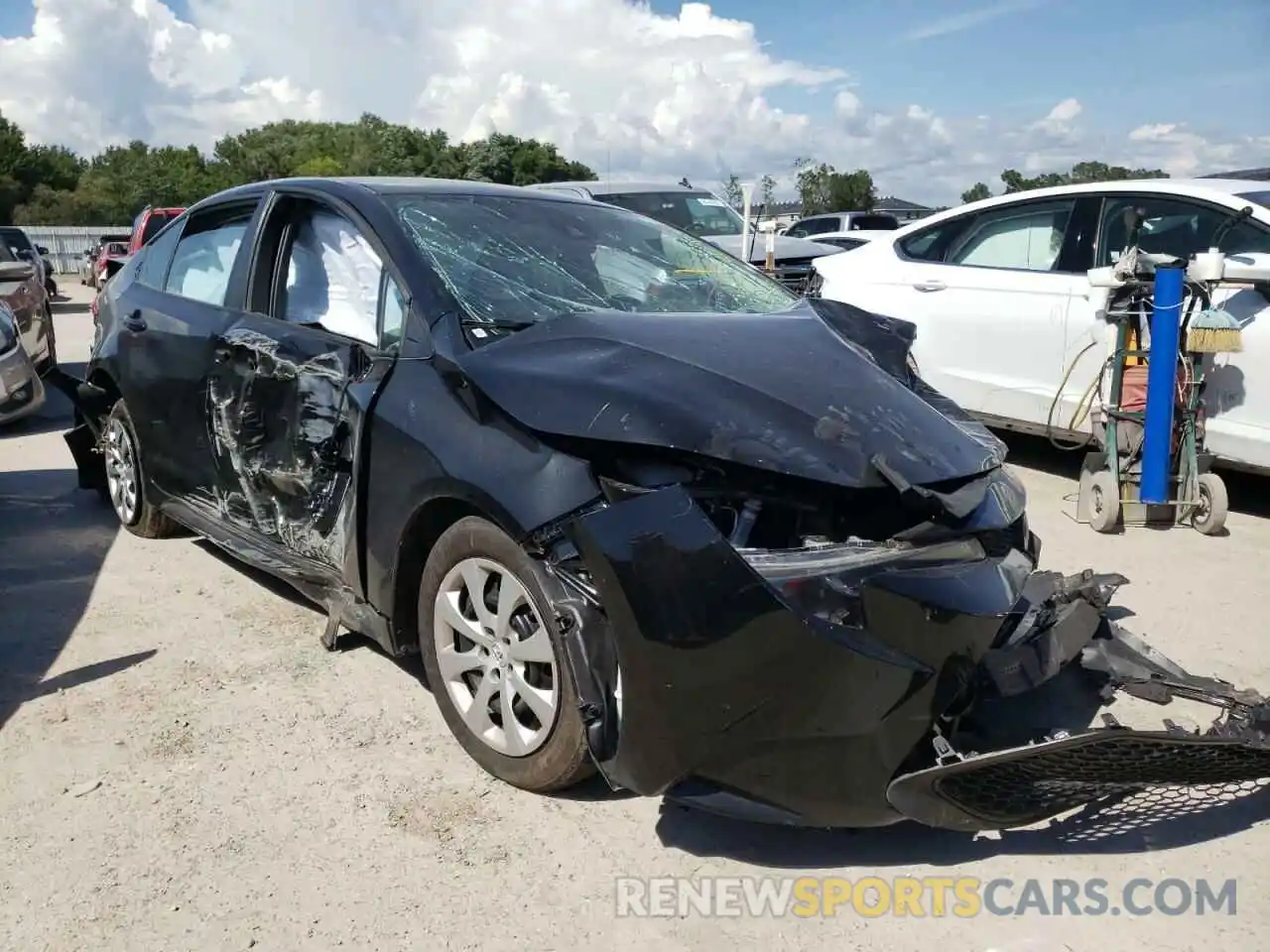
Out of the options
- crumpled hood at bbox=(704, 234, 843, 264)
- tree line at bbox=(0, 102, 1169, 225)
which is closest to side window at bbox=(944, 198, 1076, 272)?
crumpled hood at bbox=(704, 234, 843, 264)

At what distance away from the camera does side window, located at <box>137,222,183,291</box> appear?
5.14m

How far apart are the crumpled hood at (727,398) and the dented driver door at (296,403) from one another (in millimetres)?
624

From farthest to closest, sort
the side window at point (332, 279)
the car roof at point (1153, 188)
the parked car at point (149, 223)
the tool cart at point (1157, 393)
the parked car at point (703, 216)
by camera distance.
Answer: the parked car at point (149, 223) → the parked car at point (703, 216) → the car roof at point (1153, 188) → the tool cart at point (1157, 393) → the side window at point (332, 279)

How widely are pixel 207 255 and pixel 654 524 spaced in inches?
123

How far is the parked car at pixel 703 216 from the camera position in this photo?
39.3 feet

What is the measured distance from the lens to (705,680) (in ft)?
8.21

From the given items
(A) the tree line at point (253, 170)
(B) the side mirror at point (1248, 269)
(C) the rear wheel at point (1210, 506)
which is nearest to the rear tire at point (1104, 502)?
(C) the rear wheel at point (1210, 506)

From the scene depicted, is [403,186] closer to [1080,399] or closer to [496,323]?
[496,323]

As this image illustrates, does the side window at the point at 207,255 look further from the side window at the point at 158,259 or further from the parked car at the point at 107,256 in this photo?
the parked car at the point at 107,256

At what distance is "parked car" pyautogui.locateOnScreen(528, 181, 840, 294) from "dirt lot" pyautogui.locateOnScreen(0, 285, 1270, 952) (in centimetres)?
827

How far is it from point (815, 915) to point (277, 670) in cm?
220

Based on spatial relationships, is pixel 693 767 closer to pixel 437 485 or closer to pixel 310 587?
pixel 437 485

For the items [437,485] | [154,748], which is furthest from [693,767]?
[154,748]

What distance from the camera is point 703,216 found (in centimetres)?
1302
